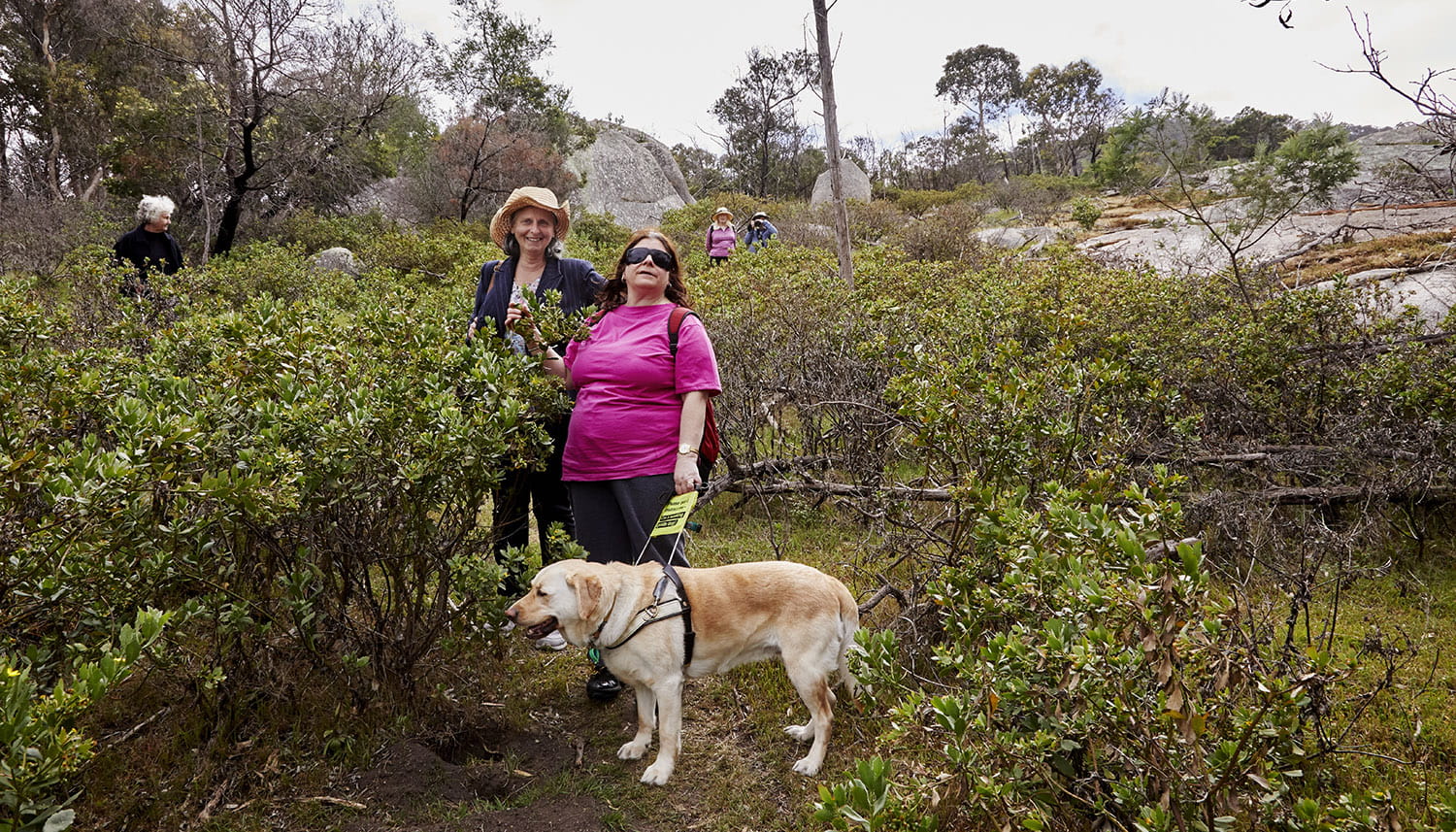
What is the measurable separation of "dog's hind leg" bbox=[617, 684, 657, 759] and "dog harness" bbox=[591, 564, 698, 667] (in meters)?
0.30

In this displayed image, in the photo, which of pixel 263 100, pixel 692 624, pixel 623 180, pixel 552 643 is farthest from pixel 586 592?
pixel 623 180

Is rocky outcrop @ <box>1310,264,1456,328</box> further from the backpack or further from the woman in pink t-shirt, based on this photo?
→ the woman in pink t-shirt

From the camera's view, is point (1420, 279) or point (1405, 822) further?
point (1420, 279)

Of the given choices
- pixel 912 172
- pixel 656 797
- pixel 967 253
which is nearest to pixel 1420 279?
pixel 967 253

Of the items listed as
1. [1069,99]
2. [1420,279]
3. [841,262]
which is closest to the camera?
[1420,279]

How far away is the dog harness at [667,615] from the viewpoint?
299 centimetres

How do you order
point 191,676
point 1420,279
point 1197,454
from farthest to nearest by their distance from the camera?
1. point 1420,279
2. point 1197,454
3. point 191,676

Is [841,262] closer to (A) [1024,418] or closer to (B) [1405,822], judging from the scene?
(A) [1024,418]

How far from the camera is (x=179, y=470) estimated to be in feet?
7.86

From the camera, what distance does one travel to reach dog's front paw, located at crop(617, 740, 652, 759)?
3242 mm

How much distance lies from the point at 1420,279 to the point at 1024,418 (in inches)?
308

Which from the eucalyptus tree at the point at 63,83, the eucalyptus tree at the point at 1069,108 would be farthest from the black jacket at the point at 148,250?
the eucalyptus tree at the point at 1069,108

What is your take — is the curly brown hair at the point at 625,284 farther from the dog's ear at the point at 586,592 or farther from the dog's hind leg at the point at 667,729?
the dog's hind leg at the point at 667,729

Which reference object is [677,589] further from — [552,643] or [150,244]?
[150,244]
